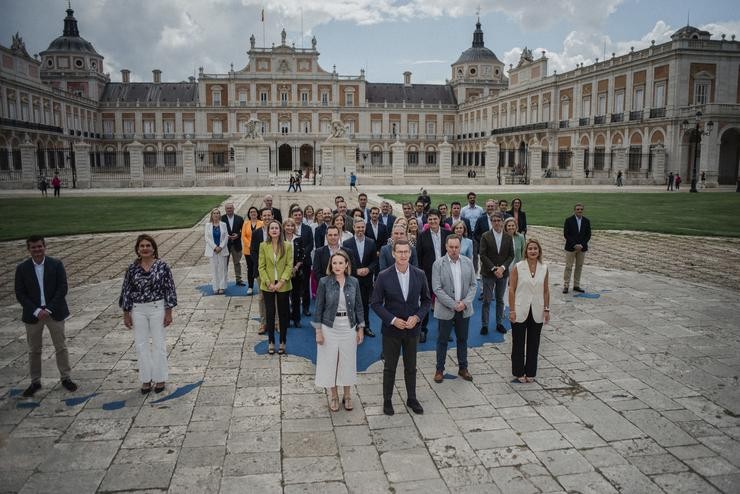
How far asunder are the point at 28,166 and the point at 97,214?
18.8 metres

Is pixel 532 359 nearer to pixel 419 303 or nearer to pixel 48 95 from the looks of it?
pixel 419 303

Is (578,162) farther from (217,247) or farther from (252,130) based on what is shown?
(217,247)

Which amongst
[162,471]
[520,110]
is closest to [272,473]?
[162,471]

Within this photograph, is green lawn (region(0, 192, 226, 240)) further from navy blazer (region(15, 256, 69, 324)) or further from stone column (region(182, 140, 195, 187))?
navy blazer (region(15, 256, 69, 324))

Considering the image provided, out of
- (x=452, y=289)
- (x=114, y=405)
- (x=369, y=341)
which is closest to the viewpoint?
(x=114, y=405)

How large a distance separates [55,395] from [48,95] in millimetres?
60922

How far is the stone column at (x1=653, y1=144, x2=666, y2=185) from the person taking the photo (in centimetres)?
3884

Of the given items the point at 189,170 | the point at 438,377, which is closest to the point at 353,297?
the point at 438,377

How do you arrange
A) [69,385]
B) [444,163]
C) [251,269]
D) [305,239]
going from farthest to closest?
[444,163] < [251,269] < [305,239] < [69,385]

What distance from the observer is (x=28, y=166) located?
119 feet

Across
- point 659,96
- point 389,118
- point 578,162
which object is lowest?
point 578,162

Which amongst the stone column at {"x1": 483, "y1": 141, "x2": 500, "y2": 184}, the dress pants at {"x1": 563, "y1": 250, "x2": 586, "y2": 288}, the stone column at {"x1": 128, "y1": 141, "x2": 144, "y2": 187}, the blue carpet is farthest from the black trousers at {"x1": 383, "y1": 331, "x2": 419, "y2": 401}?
the stone column at {"x1": 483, "y1": 141, "x2": 500, "y2": 184}

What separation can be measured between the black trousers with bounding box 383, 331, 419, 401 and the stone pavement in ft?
0.72

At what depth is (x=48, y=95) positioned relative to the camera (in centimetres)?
5719
